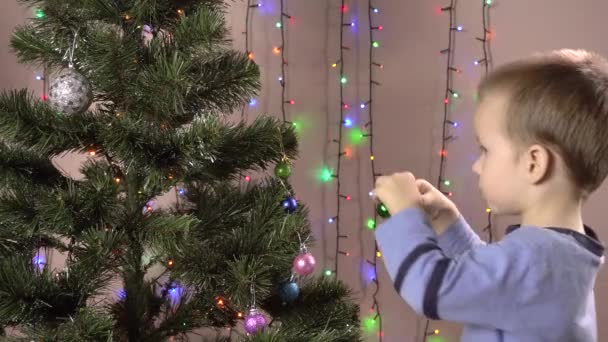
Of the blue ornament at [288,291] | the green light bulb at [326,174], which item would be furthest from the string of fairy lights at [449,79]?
the blue ornament at [288,291]

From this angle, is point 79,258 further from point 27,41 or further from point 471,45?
point 471,45

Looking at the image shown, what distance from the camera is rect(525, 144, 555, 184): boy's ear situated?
0.70 meters

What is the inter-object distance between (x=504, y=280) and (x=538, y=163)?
5.7 inches

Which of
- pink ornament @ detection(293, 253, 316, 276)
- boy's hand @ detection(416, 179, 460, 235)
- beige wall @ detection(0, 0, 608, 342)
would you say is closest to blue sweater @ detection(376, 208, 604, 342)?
boy's hand @ detection(416, 179, 460, 235)

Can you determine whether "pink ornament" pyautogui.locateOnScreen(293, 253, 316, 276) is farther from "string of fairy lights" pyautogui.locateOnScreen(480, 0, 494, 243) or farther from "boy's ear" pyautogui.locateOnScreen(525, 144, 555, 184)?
"string of fairy lights" pyautogui.locateOnScreen(480, 0, 494, 243)

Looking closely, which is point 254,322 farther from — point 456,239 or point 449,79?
point 449,79

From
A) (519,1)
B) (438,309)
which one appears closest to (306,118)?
(519,1)

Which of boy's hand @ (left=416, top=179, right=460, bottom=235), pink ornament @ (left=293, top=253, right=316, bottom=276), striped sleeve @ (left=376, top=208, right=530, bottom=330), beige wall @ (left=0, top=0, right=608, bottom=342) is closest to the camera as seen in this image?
striped sleeve @ (left=376, top=208, right=530, bottom=330)

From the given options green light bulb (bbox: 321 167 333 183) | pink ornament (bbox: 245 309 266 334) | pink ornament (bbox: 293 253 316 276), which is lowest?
pink ornament (bbox: 245 309 266 334)

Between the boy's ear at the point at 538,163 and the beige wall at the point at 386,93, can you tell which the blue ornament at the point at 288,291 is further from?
the beige wall at the point at 386,93

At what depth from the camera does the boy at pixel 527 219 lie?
66 centimetres

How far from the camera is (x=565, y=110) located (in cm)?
69

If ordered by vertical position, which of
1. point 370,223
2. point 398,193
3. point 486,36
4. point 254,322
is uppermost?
point 486,36

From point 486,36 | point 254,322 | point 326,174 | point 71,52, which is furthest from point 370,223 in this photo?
point 71,52
